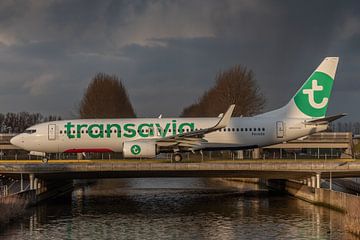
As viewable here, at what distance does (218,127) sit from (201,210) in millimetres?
7710

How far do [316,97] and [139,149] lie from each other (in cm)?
1930

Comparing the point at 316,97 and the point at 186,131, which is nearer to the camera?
the point at 186,131

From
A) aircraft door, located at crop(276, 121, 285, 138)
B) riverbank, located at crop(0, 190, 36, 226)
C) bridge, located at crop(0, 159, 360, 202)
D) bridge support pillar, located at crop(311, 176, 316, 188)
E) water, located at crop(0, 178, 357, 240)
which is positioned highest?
aircraft door, located at crop(276, 121, 285, 138)

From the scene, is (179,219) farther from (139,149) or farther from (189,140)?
(189,140)

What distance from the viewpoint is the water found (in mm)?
37531

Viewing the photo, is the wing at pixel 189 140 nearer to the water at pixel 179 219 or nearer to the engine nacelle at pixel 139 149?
the engine nacelle at pixel 139 149

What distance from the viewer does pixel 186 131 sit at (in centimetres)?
5550

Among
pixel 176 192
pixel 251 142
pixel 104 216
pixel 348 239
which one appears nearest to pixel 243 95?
pixel 176 192

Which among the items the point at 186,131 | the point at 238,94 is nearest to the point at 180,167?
the point at 186,131

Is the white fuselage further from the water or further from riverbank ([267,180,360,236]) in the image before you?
riverbank ([267,180,360,236])

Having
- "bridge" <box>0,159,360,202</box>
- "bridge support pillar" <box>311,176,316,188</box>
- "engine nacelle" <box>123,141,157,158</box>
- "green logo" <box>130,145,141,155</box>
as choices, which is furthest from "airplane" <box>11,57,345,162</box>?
"bridge support pillar" <box>311,176,316,188</box>

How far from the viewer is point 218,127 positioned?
170 ft

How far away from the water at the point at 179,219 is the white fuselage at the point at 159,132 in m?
5.73

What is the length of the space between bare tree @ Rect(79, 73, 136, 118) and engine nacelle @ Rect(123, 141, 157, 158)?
6075cm
